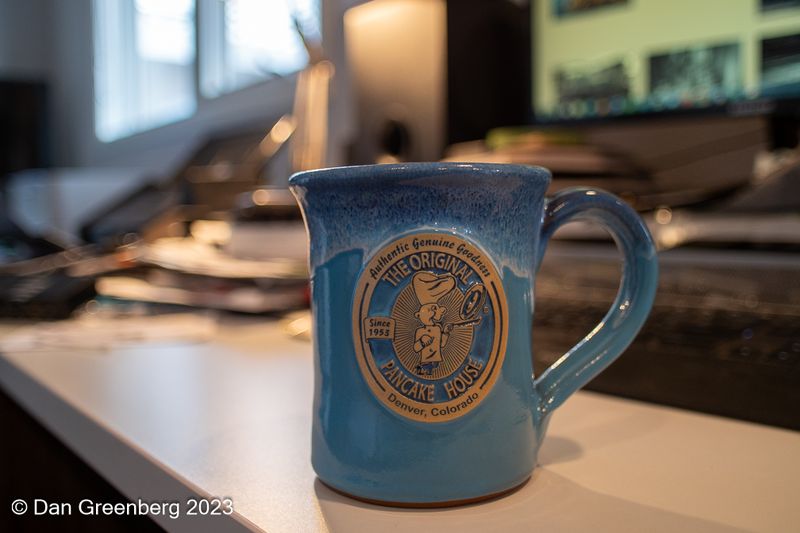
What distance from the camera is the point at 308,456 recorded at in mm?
287

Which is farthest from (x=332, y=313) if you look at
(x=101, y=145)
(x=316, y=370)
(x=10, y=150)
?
(x=10, y=150)

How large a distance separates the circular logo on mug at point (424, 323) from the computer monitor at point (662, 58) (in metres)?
0.61

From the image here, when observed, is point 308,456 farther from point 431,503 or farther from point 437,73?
point 437,73

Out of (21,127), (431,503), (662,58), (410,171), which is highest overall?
(21,127)

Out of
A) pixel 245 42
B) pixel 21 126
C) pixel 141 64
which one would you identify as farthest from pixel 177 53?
pixel 21 126

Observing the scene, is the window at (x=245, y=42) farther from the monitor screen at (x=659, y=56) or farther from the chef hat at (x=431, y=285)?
the chef hat at (x=431, y=285)

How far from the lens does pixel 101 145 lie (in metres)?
3.55

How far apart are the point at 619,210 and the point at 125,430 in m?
0.23

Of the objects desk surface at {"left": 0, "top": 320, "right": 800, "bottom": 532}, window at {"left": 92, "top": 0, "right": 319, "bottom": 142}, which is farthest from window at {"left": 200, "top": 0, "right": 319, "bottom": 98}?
desk surface at {"left": 0, "top": 320, "right": 800, "bottom": 532}

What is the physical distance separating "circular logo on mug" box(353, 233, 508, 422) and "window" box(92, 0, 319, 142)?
1467 millimetres

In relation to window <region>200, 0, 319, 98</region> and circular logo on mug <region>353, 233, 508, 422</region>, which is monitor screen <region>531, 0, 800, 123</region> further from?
window <region>200, 0, 319, 98</region>

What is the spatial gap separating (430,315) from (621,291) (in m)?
0.08

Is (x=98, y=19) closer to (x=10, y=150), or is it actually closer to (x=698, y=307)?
(x=10, y=150)

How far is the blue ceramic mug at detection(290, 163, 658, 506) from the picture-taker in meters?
0.24
